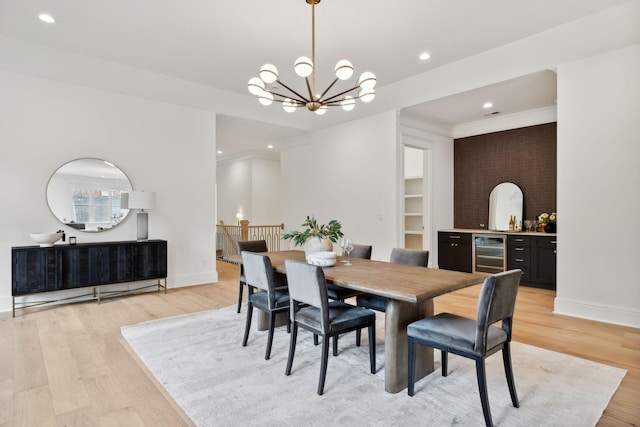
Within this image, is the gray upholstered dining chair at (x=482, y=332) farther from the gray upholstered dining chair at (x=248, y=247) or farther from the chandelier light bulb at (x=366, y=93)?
the gray upholstered dining chair at (x=248, y=247)

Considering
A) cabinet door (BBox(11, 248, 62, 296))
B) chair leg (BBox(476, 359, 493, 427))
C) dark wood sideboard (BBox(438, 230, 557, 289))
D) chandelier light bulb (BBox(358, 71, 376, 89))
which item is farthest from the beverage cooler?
cabinet door (BBox(11, 248, 62, 296))

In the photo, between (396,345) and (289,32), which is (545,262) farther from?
(289,32)

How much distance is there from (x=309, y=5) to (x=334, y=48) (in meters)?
0.98

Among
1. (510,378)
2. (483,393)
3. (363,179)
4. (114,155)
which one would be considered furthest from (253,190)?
(483,393)

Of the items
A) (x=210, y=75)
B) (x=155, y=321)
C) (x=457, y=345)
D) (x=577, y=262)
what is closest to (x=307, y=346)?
(x=457, y=345)

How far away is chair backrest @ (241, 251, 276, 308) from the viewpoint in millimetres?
2863

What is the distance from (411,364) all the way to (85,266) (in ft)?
14.2

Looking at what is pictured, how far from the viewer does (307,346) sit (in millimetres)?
3141

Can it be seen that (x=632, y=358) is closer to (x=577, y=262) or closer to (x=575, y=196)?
(x=577, y=262)

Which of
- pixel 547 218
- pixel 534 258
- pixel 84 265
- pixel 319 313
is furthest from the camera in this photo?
pixel 547 218

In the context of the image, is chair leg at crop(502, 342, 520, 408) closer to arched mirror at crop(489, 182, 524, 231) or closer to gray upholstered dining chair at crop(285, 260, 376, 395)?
gray upholstered dining chair at crop(285, 260, 376, 395)

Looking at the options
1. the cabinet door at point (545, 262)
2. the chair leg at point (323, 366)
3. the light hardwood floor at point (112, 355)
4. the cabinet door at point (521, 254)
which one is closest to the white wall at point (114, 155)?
the light hardwood floor at point (112, 355)

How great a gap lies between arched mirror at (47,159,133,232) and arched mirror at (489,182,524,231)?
246 inches

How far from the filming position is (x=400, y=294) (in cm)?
205
